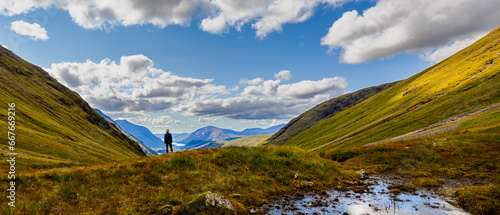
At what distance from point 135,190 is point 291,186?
33.6 ft

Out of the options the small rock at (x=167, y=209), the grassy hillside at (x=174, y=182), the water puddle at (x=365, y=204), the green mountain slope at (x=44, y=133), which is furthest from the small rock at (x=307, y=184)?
the green mountain slope at (x=44, y=133)

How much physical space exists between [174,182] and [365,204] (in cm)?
1167

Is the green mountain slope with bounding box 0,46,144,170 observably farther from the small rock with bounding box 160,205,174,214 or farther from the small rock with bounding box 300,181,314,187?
the small rock with bounding box 300,181,314,187

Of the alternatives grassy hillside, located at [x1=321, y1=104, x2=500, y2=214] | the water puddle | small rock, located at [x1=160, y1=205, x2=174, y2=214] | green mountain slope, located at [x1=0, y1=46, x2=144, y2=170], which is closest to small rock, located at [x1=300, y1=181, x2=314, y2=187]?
the water puddle

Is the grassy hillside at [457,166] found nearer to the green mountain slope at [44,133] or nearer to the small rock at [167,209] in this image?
the small rock at [167,209]

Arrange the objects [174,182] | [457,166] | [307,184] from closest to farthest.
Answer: [174,182]
[307,184]
[457,166]

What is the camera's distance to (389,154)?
2656 centimetres

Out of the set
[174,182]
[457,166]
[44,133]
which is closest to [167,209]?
[174,182]

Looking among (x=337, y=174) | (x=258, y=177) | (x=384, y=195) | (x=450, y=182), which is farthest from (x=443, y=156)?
(x=258, y=177)

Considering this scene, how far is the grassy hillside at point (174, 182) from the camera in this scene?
1080 cm

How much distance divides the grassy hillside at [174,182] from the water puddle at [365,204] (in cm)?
146

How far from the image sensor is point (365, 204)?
38.2ft

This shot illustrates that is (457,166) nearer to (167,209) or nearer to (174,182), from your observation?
(174,182)

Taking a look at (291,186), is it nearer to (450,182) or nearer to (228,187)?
(228,187)
